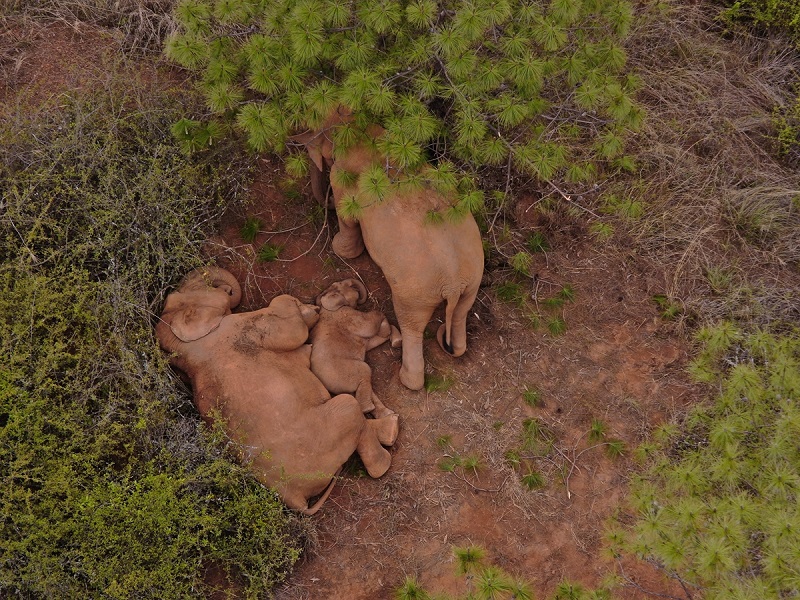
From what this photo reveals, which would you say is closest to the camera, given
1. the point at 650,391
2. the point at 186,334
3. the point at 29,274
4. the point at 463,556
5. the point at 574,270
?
the point at 463,556

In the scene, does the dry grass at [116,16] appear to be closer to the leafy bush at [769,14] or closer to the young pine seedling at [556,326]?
the young pine seedling at [556,326]

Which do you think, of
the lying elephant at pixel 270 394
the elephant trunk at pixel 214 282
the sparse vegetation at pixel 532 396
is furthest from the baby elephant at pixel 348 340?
the sparse vegetation at pixel 532 396

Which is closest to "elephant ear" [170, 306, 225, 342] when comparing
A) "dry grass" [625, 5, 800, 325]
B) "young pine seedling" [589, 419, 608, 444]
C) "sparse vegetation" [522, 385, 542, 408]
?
"sparse vegetation" [522, 385, 542, 408]

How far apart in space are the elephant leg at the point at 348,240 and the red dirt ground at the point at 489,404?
114mm

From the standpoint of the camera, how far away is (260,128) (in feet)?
12.8

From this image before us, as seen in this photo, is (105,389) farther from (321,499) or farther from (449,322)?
(449,322)

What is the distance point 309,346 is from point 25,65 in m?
3.19

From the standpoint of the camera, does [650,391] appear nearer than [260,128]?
No

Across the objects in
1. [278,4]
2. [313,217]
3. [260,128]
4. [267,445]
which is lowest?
[267,445]

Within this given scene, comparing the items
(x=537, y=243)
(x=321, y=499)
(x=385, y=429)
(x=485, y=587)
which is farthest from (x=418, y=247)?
(x=485, y=587)

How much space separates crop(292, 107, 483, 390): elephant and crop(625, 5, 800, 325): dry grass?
1.83 m

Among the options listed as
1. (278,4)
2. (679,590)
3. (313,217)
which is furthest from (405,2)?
(679,590)

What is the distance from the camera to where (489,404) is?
4863mm

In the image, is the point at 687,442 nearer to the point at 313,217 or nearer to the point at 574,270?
the point at 574,270
